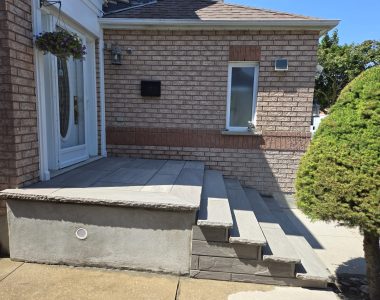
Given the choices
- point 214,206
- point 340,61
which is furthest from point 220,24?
point 340,61

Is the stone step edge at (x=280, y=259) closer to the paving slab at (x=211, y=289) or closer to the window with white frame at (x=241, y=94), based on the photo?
the paving slab at (x=211, y=289)

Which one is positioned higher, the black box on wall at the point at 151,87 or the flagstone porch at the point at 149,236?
the black box on wall at the point at 151,87

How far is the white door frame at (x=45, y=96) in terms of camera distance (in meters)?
2.92

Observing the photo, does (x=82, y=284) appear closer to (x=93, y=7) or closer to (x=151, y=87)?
(x=151, y=87)

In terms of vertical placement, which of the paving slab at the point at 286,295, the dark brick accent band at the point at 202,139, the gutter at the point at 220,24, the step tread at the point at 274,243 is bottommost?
the paving slab at the point at 286,295

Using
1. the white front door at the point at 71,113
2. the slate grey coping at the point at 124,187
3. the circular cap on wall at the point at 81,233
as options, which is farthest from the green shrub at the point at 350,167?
the white front door at the point at 71,113

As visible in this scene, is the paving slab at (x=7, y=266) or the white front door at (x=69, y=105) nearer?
the paving slab at (x=7, y=266)

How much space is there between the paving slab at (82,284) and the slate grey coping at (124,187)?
2.32 ft

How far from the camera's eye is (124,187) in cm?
295

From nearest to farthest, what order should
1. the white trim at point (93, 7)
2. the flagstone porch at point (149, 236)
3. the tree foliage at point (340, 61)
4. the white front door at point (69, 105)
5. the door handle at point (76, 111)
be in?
the flagstone porch at point (149, 236) → the white front door at point (69, 105) → the white trim at point (93, 7) → the door handle at point (76, 111) → the tree foliage at point (340, 61)

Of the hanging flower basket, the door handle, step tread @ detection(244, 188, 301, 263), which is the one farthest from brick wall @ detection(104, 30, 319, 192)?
the hanging flower basket

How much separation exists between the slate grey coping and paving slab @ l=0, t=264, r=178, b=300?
71 cm

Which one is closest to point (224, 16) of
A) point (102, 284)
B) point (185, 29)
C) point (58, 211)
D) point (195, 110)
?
point (185, 29)

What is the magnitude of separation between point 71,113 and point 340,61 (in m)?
14.5
